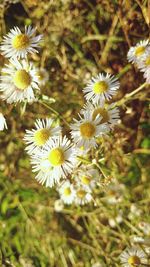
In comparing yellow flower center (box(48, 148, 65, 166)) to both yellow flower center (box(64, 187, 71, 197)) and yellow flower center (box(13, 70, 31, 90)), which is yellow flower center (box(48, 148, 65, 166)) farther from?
yellow flower center (box(64, 187, 71, 197))

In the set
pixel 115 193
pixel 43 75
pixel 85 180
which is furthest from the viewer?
pixel 43 75

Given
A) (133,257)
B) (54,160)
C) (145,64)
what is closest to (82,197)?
(133,257)

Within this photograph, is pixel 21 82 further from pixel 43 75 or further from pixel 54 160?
pixel 43 75

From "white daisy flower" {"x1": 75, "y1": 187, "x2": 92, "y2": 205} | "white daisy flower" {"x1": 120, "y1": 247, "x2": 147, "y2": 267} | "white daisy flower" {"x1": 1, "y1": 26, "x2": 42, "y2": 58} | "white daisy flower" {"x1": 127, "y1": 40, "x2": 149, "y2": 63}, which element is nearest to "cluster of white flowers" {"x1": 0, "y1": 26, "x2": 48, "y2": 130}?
"white daisy flower" {"x1": 1, "y1": 26, "x2": 42, "y2": 58}

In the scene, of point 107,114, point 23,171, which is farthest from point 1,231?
point 107,114

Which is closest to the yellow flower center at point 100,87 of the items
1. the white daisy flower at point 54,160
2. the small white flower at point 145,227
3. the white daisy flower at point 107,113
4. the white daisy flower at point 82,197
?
the white daisy flower at point 107,113

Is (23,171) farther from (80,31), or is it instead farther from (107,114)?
(107,114)
